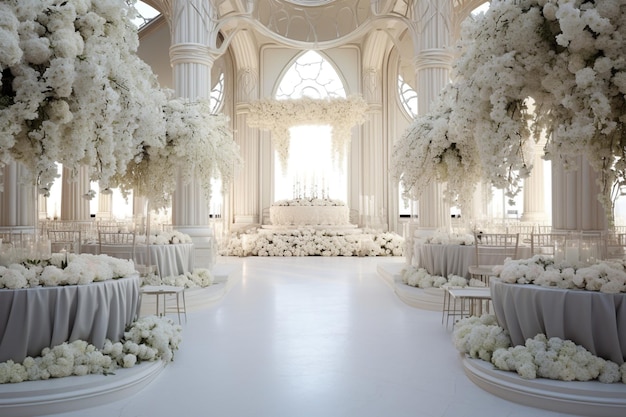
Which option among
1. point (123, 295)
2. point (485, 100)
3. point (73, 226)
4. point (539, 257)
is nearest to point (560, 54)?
point (485, 100)

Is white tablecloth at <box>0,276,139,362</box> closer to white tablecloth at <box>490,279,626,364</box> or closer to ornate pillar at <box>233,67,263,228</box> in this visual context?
white tablecloth at <box>490,279,626,364</box>

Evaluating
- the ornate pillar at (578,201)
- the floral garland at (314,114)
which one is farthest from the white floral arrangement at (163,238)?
the floral garland at (314,114)

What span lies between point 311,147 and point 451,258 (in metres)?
12.3

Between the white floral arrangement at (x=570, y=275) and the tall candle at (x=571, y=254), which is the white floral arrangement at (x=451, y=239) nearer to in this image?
the white floral arrangement at (x=570, y=275)

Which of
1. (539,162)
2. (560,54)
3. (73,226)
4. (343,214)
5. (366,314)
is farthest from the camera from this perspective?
(343,214)

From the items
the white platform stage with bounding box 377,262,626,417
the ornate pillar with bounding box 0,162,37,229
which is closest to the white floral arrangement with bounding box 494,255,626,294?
the white platform stage with bounding box 377,262,626,417

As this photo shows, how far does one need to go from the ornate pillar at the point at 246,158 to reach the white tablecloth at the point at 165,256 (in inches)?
441

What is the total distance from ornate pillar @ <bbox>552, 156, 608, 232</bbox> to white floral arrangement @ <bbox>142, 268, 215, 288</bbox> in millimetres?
5552

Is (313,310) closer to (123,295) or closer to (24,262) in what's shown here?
(123,295)

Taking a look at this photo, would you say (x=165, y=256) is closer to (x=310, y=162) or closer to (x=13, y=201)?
(x=13, y=201)

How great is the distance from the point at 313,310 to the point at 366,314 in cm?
76

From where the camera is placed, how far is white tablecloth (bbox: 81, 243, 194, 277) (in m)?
8.67

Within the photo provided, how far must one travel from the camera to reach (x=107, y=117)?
14.4 feet

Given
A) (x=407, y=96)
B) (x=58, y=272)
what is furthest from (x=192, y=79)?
(x=407, y=96)
